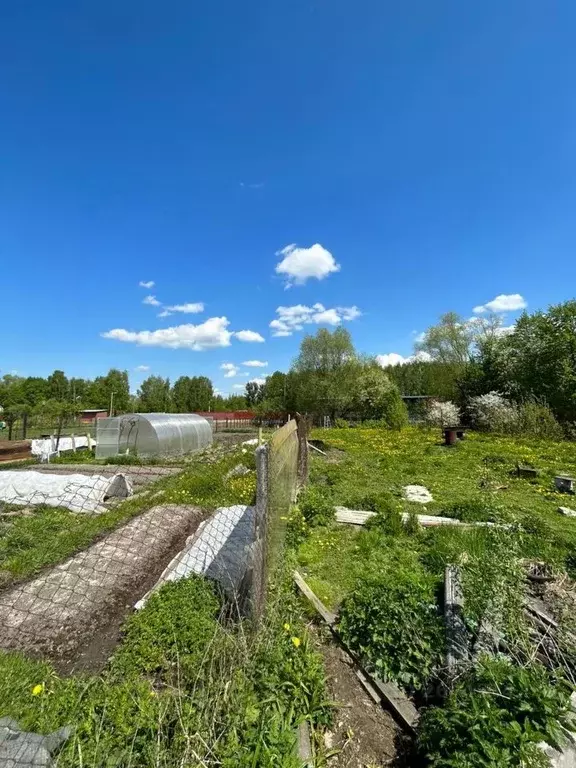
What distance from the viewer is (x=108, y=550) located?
4.95 metres

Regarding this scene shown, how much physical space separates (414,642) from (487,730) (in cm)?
108

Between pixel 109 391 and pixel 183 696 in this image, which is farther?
pixel 109 391

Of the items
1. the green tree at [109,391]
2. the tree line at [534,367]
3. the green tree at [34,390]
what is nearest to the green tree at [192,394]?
the green tree at [109,391]

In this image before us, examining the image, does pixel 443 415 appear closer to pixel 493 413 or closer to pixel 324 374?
pixel 493 413

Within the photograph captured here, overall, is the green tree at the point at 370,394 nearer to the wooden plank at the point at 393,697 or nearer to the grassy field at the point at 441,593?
the grassy field at the point at 441,593

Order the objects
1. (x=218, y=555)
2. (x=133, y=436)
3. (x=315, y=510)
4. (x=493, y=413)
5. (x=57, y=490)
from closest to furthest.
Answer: (x=218, y=555) < (x=315, y=510) < (x=57, y=490) < (x=133, y=436) < (x=493, y=413)

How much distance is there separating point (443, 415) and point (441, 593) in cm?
2643

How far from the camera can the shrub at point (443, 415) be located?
27906 millimetres

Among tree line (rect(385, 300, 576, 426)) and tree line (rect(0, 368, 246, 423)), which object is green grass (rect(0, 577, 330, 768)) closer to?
tree line (rect(385, 300, 576, 426))

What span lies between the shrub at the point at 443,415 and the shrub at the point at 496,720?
27.2 meters

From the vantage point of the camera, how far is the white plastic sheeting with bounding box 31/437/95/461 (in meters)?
14.4

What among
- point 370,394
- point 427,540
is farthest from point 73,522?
point 370,394

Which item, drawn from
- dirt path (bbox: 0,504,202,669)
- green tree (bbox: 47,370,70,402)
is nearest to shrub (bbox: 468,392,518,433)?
dirt path (bbox: 0,504,202,669)

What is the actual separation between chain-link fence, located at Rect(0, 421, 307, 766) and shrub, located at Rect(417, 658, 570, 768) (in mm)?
1336
